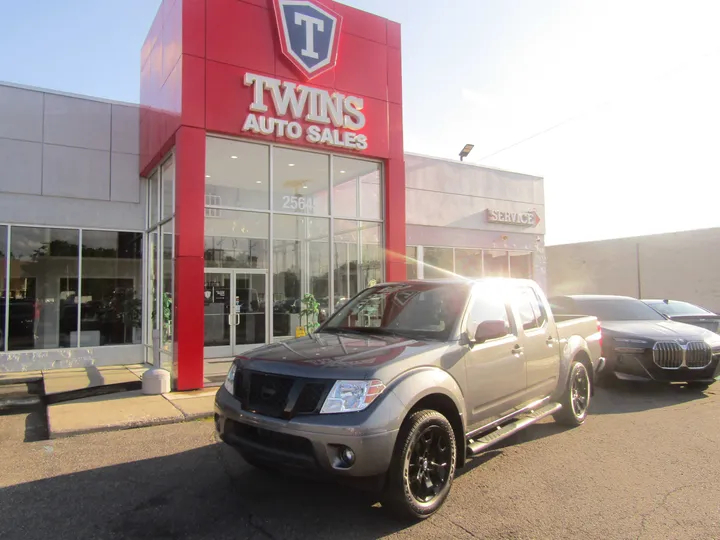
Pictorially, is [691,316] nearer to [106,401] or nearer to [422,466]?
[422,466]

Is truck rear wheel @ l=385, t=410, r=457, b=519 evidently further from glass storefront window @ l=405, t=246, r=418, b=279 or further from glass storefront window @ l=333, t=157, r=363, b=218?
glass storefront window @ l=405, t=246, r=418, b=279

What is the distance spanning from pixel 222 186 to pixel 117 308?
4.23 meters

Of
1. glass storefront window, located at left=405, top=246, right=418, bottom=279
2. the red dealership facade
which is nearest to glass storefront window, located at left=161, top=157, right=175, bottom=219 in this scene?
the red dealership facade

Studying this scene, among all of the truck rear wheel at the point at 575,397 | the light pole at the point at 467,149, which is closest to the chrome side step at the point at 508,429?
the truck rear wheel at the point at 575,397

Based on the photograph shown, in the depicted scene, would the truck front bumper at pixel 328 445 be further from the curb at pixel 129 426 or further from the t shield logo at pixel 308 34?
the t shield logo at pixel 308 34

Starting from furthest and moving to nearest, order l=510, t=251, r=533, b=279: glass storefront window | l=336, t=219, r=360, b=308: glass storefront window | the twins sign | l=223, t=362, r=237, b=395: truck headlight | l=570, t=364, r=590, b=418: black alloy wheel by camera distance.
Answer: l=510, t=251, r=533, b=279: glass storefront window
l=336, t=219, r=360, b=308: glass storefront window
the twins sign
l=570, t=364, r=590, b=418: black alloy wheel
l=223, t=362, r=237, b=395: truck headlight

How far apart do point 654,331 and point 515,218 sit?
11033 millimetres

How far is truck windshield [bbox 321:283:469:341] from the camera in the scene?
15.4ft

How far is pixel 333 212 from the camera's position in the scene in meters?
11.6

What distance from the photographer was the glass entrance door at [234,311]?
12500 mm

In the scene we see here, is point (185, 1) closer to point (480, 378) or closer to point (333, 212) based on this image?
point (333, 212)

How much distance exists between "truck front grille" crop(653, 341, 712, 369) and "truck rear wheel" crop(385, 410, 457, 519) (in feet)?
18.7

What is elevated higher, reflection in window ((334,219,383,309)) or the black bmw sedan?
reflection in window ((334,219,383,309))

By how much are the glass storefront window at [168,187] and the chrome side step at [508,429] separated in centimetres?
765
